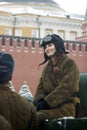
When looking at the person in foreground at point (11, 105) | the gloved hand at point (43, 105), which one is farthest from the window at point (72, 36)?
the person in foreground at point (11, 105)

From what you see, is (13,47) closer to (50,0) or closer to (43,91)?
(50,0)

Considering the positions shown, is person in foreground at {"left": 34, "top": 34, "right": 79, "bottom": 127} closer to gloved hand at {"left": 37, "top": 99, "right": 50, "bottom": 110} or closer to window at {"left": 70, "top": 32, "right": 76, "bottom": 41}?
gloved hand at {"left": 37, "top": 99, "right": 50, "bottom": 110}

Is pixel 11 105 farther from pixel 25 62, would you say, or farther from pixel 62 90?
pixel 25 62

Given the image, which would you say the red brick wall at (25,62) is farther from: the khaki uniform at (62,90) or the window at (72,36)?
the khaki uniform at (62,90)

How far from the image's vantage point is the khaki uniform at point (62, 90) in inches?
81.7

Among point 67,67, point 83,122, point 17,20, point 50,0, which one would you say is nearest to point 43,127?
point 83,122

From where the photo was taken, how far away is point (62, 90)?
208 centimetres

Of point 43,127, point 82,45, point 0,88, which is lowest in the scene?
point 82,45

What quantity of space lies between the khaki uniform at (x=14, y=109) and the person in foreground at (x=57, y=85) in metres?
0.19

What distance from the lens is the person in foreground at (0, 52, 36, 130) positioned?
5.60 feet

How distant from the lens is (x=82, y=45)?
20500 mm

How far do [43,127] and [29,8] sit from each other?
26.5 meters

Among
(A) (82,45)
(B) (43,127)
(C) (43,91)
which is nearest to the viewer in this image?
(B) (43,127)

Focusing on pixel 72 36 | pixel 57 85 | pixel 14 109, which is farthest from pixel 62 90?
pixel 72 36
